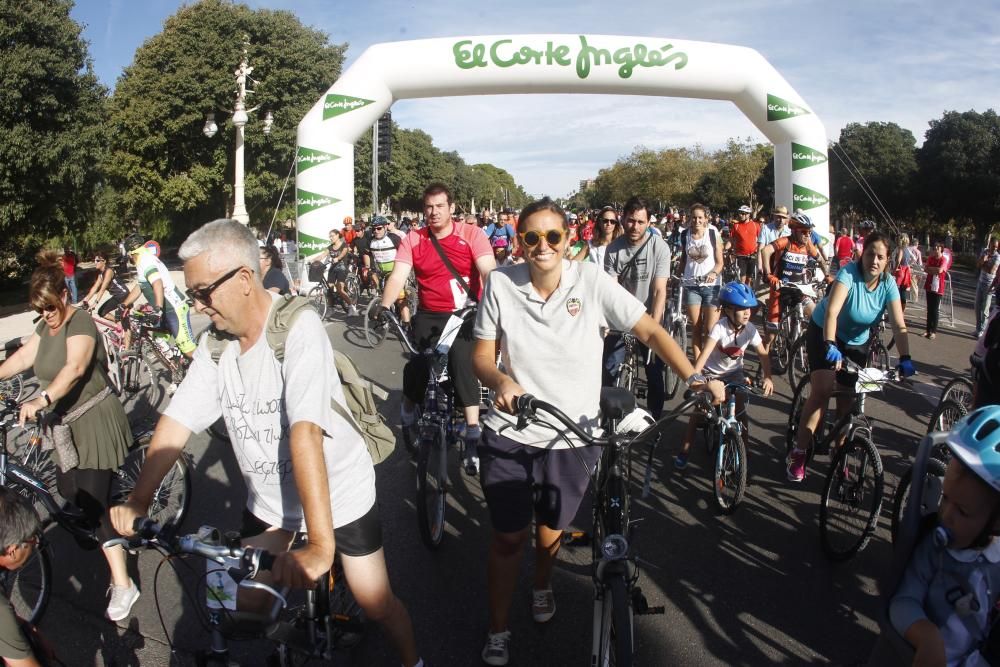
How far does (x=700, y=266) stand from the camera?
8070 mm

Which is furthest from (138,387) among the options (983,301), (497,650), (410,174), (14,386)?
(410,174)

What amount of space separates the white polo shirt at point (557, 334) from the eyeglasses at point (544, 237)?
0.17 meters

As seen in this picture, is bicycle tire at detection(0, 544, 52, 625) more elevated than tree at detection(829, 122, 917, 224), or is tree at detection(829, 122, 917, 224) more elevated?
tree at detection(829, 122, 917, 224)

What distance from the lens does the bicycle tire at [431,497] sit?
3986 mm

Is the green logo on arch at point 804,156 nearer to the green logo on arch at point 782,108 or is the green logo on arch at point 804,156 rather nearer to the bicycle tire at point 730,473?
the green logo on arch at point 782,108

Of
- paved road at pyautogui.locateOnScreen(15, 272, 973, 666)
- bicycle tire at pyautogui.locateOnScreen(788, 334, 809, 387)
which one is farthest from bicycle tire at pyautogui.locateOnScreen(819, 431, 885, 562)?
bicycle tire at pyautogui.locateOnScreen(788, 334, 809, 387)

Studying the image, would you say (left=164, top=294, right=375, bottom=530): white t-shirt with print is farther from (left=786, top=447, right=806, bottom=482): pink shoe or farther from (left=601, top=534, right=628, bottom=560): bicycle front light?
(left=786, top=447, right=806, bottom=482): pink shoe

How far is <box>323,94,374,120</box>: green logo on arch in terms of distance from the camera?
14.0 metres

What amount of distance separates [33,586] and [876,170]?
56.0 m

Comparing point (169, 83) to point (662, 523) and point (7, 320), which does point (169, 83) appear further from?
point (662, 523)

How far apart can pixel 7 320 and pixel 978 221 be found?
43.0 m

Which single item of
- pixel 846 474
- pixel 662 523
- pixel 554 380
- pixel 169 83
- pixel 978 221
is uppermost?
pixel 169 83

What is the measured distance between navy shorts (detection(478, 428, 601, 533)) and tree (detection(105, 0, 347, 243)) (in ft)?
101

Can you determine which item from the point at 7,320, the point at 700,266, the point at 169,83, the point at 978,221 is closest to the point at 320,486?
the point at 700,266
